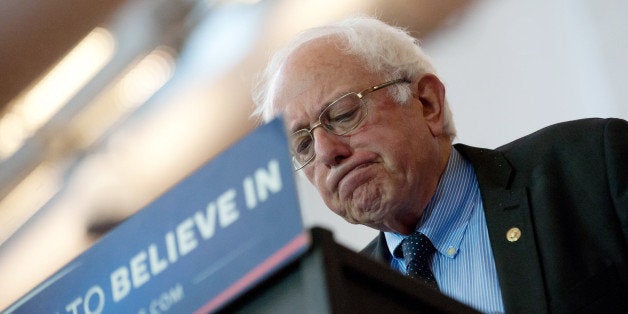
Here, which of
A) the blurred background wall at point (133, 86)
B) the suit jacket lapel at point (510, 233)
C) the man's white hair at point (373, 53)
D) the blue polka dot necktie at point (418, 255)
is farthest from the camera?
the blurred background wall at point (133, 86)

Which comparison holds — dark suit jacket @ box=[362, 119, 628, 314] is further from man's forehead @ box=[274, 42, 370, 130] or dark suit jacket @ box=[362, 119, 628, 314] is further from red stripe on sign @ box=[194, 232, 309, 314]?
red stripe on sign @ box=[194, 232, 309, 314]

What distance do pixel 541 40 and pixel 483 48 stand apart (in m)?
0.18

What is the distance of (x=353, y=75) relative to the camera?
191 centimetres

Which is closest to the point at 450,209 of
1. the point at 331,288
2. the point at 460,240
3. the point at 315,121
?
the point at 460,240

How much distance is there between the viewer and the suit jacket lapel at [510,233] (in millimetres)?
1470

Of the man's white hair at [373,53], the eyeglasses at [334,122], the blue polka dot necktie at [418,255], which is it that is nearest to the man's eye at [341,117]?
the eyeglasses at [334,122]

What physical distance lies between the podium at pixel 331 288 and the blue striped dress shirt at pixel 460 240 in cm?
72

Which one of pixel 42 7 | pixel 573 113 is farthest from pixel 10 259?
pixel 573 113

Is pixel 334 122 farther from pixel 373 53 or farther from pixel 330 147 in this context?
pixel 373 53

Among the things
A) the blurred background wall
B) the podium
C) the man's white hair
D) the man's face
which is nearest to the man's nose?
the man's face

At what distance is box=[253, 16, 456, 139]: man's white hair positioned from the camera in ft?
6.42

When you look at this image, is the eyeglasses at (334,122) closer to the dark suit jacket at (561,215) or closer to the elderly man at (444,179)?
the elderly man at (444,179)

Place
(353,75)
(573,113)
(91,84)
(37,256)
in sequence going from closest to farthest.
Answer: (353,75), (573,113), (91,84), (37,256)

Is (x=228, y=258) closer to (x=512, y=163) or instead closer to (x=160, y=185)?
(x=512, y=163)
